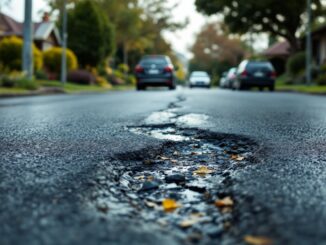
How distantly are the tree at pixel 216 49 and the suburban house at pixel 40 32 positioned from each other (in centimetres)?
2753

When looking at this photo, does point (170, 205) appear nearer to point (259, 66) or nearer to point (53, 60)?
point (259, 66)

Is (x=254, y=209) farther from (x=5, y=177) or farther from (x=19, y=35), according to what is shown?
(x=19, y=35)

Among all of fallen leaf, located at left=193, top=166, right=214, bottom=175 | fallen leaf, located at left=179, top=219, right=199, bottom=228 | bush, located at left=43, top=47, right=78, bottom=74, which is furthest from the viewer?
bush, located at left=43, top=47, right=78, bottom=74

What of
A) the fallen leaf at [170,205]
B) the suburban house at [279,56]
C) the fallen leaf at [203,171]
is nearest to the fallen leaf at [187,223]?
the fallen leaf at [170,205]

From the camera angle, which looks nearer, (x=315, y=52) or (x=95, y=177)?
(x=95, y=177)

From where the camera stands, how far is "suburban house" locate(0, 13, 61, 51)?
41.3m

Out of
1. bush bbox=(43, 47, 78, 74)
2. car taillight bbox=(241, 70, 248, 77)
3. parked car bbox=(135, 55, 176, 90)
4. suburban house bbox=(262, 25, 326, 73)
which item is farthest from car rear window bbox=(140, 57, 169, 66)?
suburban house bbox=(262, 25, 326, 73)

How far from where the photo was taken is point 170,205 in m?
2.07

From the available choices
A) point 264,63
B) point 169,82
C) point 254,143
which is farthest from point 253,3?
point 254,143

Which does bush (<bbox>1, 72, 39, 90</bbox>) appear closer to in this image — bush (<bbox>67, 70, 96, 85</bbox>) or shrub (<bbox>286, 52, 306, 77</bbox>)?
bush (<bbox>67, 70, 96, 85</bbox>)

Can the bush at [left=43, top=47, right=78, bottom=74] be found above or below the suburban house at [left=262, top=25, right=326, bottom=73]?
below

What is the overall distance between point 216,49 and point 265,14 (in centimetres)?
3815

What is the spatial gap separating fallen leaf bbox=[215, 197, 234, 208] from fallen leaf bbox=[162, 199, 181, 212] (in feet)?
0.58

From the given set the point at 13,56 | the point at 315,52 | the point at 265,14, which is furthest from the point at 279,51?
the point at 13,56
